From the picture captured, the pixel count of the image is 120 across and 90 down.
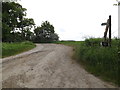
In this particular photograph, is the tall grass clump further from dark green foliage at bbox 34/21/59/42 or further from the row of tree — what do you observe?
dark green foliage at bbox 34/21/59/42

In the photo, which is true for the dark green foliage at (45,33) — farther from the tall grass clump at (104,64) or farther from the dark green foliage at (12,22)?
the tall grass clump at (104,64)

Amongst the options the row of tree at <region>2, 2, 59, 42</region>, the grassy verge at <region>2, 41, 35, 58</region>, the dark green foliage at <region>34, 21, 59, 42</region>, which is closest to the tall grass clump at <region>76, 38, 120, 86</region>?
the grassy verge at <region>2, 41, 35, 58</region>

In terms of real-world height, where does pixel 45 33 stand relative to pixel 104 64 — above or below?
above

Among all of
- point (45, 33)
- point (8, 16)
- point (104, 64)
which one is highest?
point (8, 16)

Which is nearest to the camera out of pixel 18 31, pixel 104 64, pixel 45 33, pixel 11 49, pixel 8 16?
pixel 104 64

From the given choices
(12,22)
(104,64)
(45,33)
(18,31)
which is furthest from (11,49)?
(45,33)

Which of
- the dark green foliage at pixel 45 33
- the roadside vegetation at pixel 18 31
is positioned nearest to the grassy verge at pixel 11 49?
the roadside vegetation at pixel 18 31

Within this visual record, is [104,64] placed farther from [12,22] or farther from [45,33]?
[45,33]

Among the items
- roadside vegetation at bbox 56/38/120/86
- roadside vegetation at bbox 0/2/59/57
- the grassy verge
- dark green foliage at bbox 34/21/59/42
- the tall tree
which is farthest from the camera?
dark green foliage at bbox 34/21/59/42

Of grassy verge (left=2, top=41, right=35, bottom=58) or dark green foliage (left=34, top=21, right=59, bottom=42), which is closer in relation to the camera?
grassy verge (left=2, top=41, right=35, bottom=58)

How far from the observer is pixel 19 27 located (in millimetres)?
47438

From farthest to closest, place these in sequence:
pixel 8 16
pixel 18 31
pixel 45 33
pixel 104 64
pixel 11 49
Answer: pixel 45 33 → pixel 18 31 → pixel 8 16 → pixel 11 49 → pixel 104 64

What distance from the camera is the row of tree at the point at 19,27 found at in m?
34.4

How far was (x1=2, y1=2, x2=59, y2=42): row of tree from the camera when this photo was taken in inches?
1353
